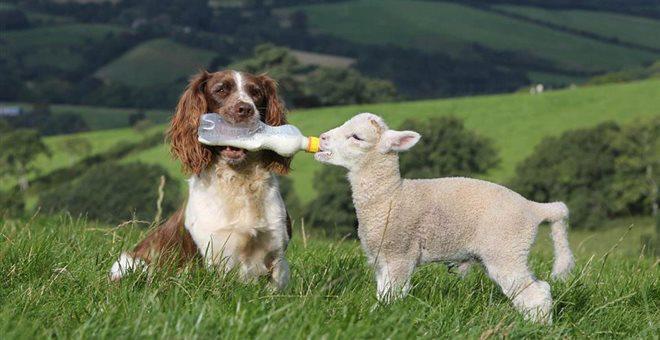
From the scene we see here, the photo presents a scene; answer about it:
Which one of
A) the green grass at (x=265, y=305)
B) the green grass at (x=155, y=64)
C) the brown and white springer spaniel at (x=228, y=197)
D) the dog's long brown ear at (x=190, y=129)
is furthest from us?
the green grass at (x=155, y=64)

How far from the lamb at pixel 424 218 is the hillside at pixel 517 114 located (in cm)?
7321

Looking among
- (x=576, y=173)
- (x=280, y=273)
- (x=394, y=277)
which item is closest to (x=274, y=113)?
(x=280, y=273)

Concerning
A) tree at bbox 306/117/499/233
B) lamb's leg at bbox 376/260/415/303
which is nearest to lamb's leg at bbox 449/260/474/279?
lamb's leg at bbox 376/260/415/303

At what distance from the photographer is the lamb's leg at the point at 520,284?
16.7 feet

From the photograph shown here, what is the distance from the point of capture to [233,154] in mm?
6449

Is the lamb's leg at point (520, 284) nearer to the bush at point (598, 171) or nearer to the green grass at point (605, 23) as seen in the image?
the bush at point (598, 171)

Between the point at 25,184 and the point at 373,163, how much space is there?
316 feet

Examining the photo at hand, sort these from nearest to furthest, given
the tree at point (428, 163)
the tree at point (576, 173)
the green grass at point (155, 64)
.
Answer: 1. the tree at point (428, 163)
2. the tree at point (576, 173)
3. the green grass at point (155, 64)

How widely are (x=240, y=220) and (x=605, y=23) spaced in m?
154

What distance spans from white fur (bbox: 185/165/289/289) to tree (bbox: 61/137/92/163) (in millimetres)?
98790

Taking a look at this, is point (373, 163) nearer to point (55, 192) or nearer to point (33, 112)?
point (55, 192)

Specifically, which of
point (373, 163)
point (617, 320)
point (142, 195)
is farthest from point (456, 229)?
point (142, 195)

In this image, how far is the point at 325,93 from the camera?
11044 cm

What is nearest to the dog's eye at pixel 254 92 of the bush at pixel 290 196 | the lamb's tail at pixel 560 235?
the lamb's tail at pixel 560 235
